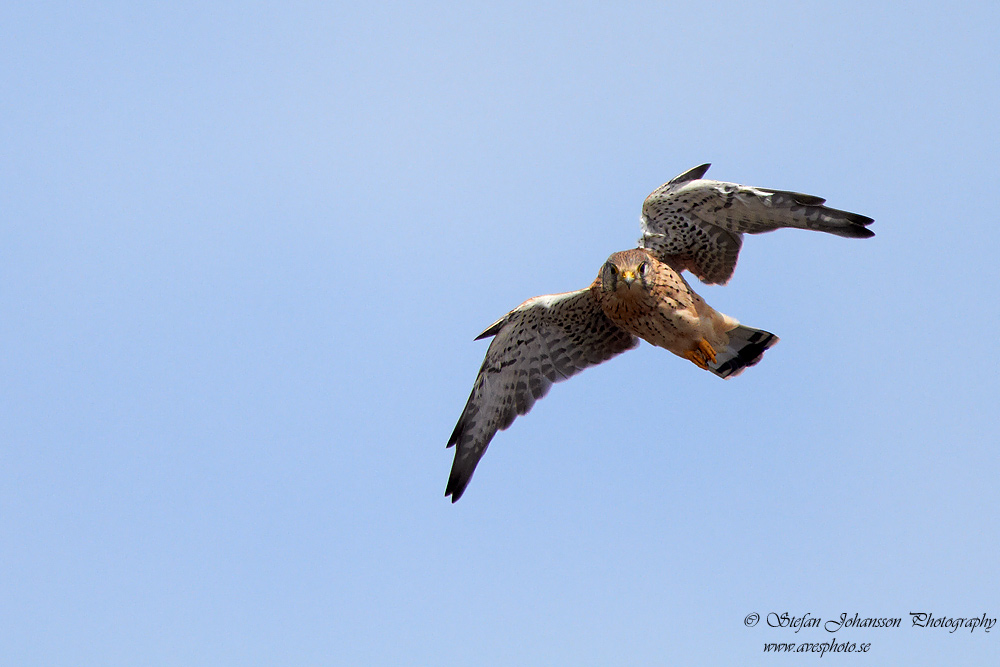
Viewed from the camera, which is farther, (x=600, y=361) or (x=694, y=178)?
(x=600, y=361)

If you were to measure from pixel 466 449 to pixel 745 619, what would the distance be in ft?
12.0

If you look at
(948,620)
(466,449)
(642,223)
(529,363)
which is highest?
(642,223)

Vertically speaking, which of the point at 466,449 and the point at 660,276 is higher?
the point at 660,276

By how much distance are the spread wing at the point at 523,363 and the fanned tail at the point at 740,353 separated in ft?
3.22

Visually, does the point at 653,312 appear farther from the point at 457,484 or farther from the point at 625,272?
Answer: the point at 457,484

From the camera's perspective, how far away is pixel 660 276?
10031 millimetres

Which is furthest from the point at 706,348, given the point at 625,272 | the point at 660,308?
the point at 625,272

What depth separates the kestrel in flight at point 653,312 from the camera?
32.7ft

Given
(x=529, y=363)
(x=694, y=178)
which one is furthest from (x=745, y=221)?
(x=529, y=363)

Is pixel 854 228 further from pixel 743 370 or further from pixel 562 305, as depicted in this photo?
pixel 562 305

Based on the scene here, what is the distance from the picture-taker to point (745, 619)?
11086mm

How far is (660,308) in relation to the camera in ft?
32.3

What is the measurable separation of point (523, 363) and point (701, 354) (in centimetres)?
204

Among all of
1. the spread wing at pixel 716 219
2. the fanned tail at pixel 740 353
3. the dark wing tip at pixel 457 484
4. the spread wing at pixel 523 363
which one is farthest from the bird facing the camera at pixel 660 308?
the dark wing tip at pixel 457 484
